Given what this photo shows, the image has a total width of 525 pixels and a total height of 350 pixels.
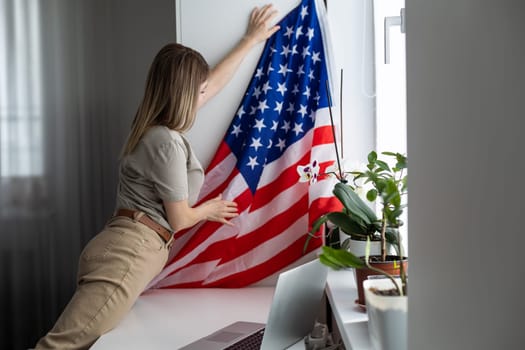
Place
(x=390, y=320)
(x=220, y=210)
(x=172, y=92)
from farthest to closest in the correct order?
(x=220, y=210)
(x=172, y=92)
(x=390, y=320)

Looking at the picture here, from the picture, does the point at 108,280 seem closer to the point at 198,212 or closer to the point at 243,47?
the point at 198,212

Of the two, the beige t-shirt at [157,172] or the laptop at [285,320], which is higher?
the beige t-shirt at [157,172]

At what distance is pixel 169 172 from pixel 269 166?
0.42 meters

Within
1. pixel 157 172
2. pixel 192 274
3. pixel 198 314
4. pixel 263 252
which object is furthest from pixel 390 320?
pixel 192 274

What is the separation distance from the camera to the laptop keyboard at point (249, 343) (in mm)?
1523

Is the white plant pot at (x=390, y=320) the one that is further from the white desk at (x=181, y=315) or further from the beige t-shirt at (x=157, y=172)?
the beige t-shirt at (x=157, y=172)

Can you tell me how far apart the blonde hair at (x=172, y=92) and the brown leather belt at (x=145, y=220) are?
0.20 meters

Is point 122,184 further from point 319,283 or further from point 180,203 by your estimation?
point 319,283

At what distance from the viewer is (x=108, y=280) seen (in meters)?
1.87

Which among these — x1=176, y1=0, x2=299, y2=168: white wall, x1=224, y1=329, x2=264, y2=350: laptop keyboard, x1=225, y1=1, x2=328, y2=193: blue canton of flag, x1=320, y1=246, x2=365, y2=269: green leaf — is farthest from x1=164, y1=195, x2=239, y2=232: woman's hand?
x1=320, y1=246, x2=365, y2=269: green leaf

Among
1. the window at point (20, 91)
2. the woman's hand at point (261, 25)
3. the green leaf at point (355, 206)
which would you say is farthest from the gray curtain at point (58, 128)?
the green leaf at point (355, 206)

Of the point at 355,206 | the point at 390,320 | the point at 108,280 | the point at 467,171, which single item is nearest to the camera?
the point at 467,171

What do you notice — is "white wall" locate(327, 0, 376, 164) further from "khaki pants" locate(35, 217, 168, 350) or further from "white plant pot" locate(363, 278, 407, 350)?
"white plant pot" locate(363, 278, 407, 350)

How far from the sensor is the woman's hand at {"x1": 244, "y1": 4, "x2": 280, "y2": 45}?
218 cm
